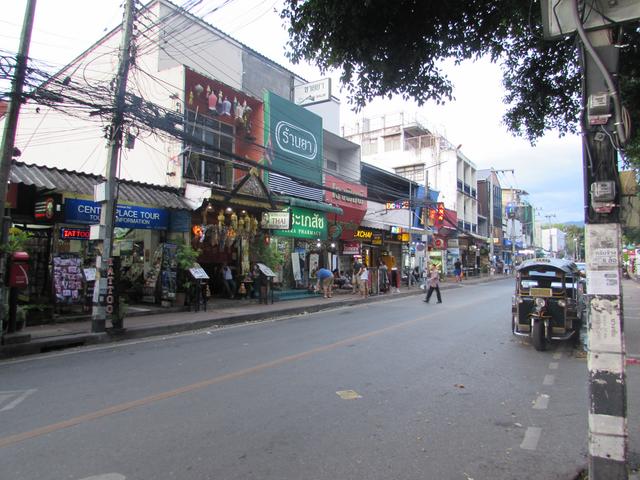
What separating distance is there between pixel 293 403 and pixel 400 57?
4813 mm

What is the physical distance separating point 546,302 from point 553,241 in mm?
93828

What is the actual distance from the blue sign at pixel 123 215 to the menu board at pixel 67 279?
1.14 metres

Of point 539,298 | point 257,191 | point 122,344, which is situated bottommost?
point 122,344

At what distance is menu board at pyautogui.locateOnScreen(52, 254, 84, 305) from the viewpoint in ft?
42.2

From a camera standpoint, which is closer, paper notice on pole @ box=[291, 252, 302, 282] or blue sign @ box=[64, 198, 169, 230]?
blue sign @ box=[64, 198, 169, 230]

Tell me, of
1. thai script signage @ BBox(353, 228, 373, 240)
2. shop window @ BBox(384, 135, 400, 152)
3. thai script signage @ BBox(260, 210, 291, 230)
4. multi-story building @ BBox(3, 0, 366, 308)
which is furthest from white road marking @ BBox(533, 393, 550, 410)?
shop window @ BBox(384, 135, 400, 152)

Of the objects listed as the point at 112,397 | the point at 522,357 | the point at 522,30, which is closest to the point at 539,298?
the point at 522,357

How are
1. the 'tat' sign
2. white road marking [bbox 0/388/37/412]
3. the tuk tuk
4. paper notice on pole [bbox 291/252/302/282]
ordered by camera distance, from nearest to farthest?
white road marking [bbox 0/388/37/412]
the tuk tuk
paper notice on pole [bbox 291/252/302/282]
the 'tat' sign

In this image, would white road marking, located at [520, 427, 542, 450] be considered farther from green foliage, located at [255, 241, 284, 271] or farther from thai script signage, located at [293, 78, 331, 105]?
thai script signage, located at [293, 78, 331, 105]

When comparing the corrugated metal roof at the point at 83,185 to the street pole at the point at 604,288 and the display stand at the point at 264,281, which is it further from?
the street pole at the point at 604,288

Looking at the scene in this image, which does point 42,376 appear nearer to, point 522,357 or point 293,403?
point 293,403

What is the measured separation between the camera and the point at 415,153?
1724 inches

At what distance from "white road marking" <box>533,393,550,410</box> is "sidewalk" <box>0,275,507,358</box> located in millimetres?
9135

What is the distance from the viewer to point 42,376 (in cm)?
734
